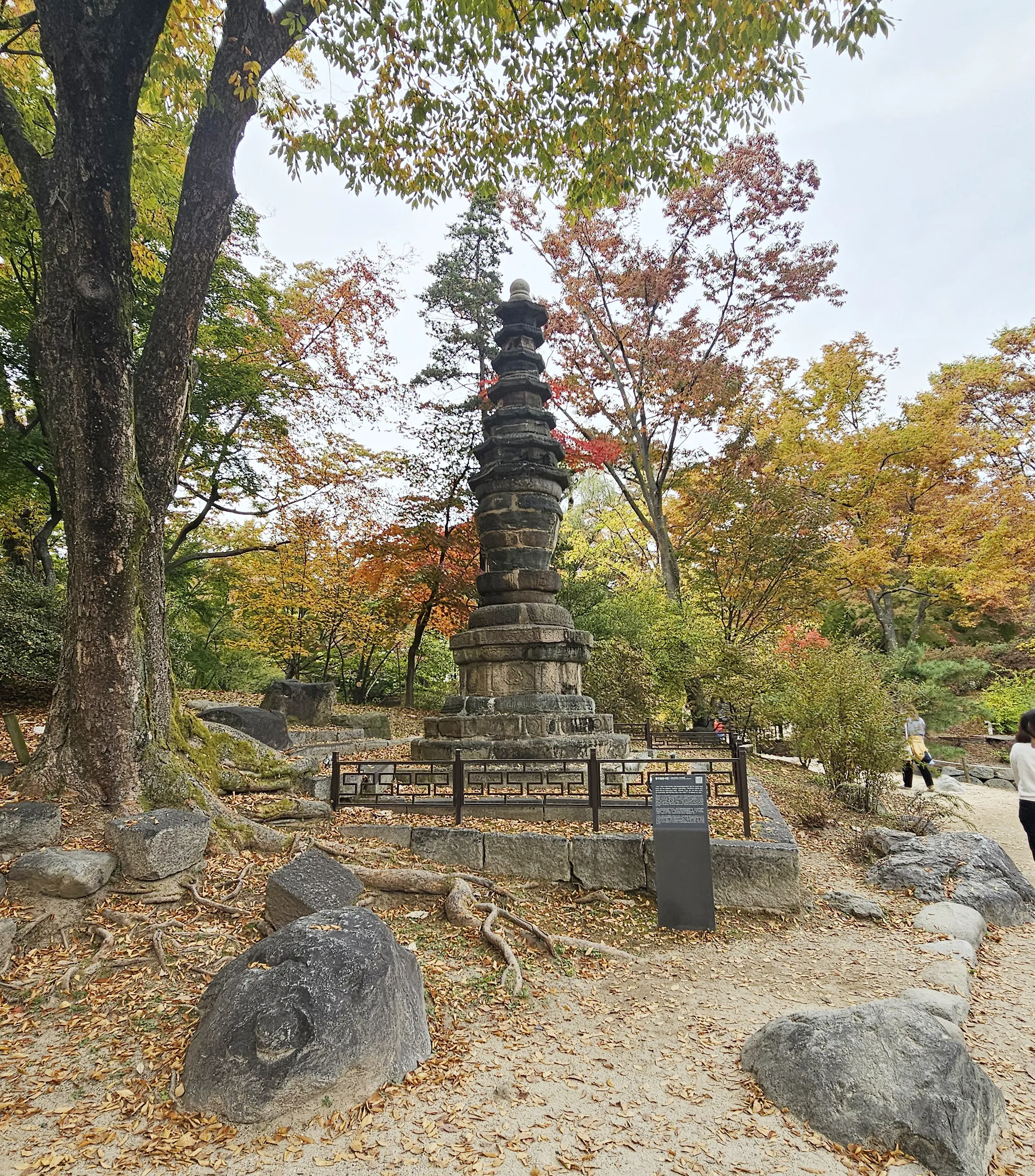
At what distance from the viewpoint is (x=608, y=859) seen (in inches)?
218

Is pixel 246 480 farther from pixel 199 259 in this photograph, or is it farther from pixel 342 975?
pixel 342 975

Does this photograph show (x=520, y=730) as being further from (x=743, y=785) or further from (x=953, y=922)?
(x=953, y=922)

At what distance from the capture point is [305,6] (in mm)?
5395

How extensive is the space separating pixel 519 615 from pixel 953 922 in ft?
16.9

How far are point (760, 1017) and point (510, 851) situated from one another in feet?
7.81

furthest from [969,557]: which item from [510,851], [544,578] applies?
[510,851]

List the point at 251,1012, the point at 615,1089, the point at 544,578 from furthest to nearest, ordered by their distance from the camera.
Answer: the point at 544,578 < the point at 615,1089 < the point at 251,1012

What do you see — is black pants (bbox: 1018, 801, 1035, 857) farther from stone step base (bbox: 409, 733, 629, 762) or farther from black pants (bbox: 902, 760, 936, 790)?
black pants (bbox: 902, 760, 936, 790)

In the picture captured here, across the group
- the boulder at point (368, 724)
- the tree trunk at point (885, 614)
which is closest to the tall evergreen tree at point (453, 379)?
the boulder at point (368, 724)

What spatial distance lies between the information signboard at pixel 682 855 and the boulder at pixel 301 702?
30.6 ft

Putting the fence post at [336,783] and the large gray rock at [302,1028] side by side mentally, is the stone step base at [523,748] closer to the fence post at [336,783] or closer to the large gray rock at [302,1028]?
the fence post at [336,783]

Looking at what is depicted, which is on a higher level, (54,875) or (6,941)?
(54,875)

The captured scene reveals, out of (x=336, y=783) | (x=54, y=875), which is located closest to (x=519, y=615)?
(x=336, y=783)

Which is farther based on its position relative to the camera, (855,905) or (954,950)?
(855,905)
